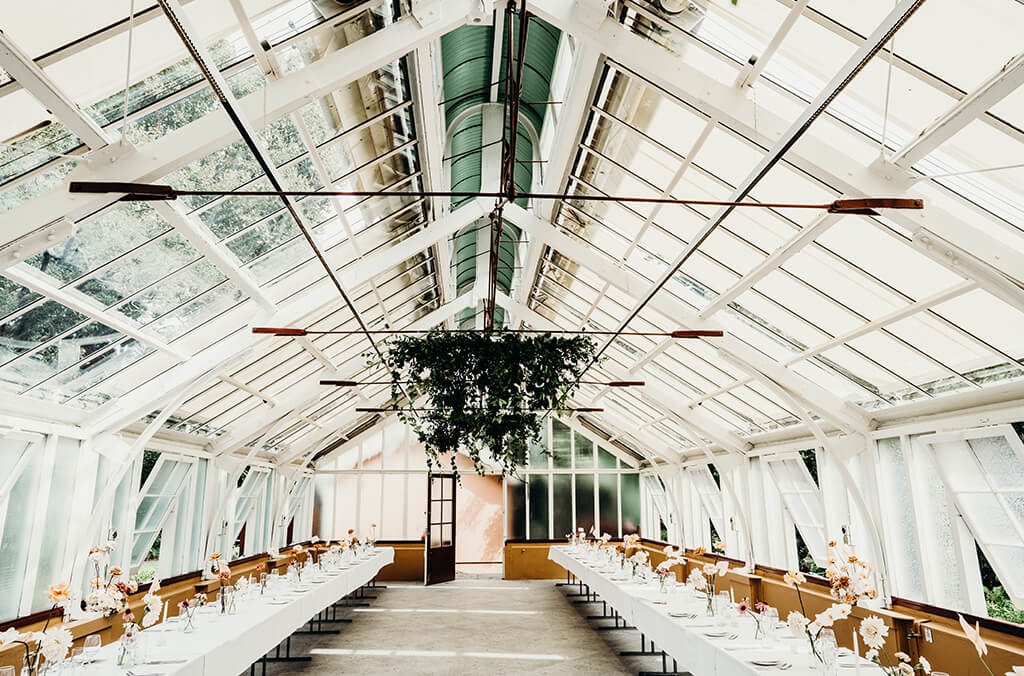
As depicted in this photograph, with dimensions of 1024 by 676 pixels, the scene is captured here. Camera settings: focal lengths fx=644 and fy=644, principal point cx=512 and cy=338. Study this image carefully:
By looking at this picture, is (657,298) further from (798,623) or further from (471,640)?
(471,640)

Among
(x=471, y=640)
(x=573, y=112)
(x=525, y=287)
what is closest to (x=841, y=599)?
(x=573, y=112)

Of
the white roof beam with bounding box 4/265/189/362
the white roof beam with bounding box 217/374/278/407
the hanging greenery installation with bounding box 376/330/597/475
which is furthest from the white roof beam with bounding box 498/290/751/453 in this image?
the white roof beam with bounding box 4/265/189/362

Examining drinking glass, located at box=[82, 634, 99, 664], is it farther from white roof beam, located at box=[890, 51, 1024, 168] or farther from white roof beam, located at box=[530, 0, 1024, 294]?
white roof beam, located at box=[890, 51, 1024, 168]

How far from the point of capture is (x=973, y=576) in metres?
5.94

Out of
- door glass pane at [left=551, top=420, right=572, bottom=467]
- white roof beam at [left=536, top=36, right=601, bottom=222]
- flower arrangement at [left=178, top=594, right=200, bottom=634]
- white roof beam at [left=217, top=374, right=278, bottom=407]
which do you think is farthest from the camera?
door glass pane at [left=551, top=420, right=572, bottom=467]

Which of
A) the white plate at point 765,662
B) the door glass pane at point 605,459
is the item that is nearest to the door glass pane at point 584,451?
the door glass pane at point 605,459

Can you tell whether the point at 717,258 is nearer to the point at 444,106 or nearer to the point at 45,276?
the point at 444,106

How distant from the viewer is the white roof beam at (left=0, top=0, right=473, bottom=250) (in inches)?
156

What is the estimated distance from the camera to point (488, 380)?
7.22m

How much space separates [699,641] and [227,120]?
530cm

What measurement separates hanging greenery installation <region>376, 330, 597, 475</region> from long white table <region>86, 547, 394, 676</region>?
233 cm

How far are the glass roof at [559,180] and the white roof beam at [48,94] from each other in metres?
0.02

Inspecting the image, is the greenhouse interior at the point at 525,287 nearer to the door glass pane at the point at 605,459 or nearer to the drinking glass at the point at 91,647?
the drinking glass at the point at 91,647

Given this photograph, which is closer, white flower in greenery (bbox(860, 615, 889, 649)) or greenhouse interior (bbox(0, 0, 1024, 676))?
white flower in greenery (bbox(860, 615, 889, 649))
